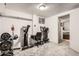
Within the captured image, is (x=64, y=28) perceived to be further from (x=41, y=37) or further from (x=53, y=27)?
(x=41, y=37)

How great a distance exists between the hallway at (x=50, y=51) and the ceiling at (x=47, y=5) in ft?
2.65

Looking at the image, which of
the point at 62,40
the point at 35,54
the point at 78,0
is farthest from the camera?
the point at 62,40

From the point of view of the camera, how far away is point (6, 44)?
6.32 ft

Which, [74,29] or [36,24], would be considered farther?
[36,24]

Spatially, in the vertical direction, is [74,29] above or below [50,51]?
above

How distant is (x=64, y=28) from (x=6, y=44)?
5.16ft

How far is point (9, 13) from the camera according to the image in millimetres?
1735

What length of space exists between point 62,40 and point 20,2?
1417 mm

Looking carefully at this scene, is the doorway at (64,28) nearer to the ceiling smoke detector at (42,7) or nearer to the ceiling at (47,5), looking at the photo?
the ceiling at (47,5)

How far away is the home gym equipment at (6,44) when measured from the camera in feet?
5.75

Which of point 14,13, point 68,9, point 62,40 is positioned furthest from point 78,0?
point 14,13

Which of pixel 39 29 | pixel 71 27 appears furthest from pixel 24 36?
pixel 71 27

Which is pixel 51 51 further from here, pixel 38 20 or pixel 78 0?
pixel 78 0

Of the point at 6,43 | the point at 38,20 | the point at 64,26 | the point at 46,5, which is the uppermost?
the point at 46,5
